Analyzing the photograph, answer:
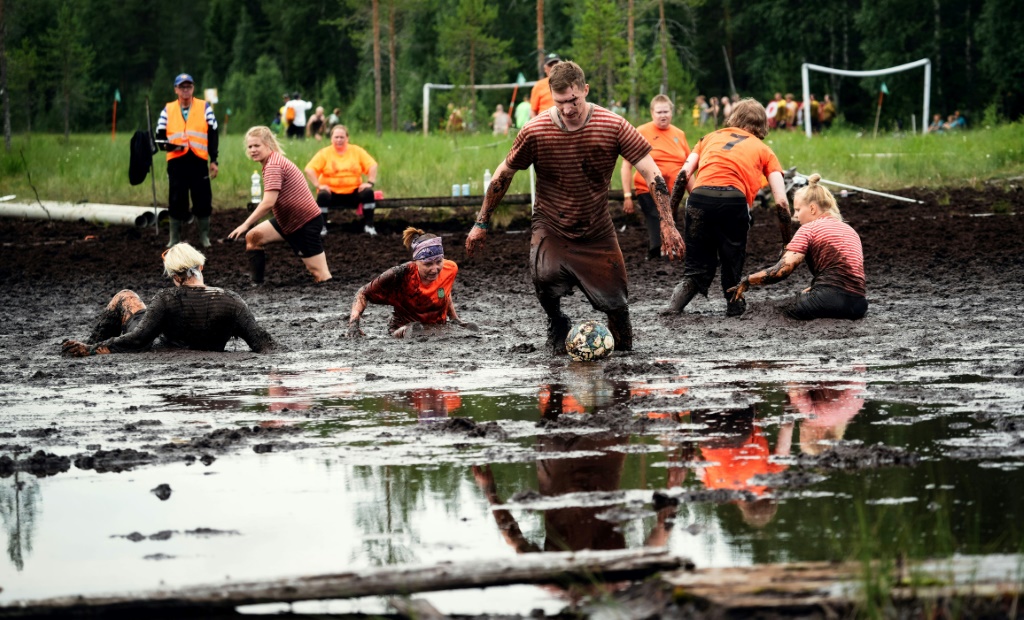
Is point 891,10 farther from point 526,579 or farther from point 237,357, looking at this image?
point 526,579

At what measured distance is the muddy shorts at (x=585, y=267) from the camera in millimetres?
9906

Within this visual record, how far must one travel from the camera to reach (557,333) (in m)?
10.3

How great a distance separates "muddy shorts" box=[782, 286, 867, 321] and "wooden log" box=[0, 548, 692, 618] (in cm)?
701

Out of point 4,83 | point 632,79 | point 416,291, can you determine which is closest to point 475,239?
point 416,291

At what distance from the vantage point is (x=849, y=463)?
5992mm

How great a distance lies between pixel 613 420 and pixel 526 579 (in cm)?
303

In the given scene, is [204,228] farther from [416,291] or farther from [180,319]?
[180,319]

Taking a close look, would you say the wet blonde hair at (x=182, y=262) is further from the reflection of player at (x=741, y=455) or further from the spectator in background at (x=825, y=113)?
the spectator in background at (x=825, y=113)

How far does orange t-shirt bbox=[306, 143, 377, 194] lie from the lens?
2005 cm

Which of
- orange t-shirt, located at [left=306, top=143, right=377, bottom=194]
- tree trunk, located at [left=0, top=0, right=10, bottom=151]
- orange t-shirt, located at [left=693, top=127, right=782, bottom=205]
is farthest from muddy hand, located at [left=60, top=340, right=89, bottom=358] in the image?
tree trunk, located at [left=0, top=0, right=10, bottom=151]

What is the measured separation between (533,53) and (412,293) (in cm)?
3862

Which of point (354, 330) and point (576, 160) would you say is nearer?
point (576, 160)

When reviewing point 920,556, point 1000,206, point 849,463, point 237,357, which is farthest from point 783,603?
point 1000,206

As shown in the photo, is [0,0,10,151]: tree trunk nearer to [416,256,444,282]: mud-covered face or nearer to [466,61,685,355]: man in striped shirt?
[416,256,444,282]: mud-covered face
